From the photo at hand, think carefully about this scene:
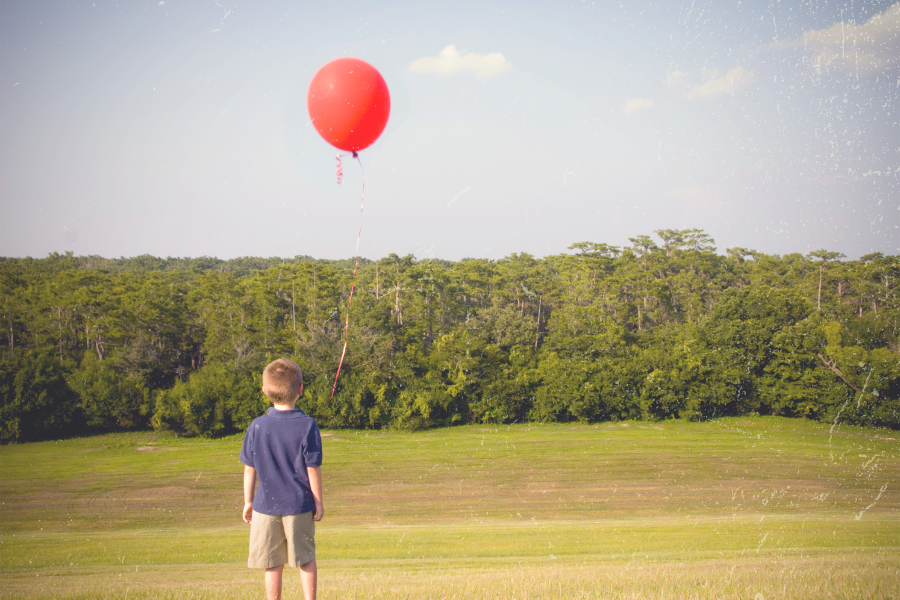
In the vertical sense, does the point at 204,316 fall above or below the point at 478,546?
above

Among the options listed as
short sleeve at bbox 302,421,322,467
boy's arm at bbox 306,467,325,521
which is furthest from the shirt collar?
boy's arm at bbox 306,467,325,521

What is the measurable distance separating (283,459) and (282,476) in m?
0.11

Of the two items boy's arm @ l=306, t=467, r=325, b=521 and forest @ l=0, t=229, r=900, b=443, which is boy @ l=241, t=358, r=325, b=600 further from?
forest @ l=0, t=229, r=900, b=443

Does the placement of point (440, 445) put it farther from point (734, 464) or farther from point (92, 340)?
point (92, 340)

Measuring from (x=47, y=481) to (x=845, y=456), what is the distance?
108ft

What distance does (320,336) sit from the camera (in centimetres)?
3161

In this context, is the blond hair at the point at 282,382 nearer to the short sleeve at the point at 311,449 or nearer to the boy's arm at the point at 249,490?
the short sleeve at the point at 311,449

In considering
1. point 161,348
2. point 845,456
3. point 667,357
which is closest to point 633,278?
point 667,357

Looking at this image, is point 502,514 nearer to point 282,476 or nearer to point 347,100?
point 347,100

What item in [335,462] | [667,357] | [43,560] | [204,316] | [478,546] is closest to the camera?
[43,560]

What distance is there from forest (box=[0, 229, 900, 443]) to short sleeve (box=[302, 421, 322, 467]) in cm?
2657

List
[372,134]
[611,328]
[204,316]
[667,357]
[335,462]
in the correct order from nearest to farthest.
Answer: [372,134] < [335,462] < [667,357] < [611,328] < [204,316]

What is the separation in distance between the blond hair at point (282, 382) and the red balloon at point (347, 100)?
10.8ft

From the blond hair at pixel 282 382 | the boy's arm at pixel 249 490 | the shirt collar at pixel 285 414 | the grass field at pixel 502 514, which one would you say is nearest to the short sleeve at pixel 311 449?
the shirt collar at pixel 285 414
